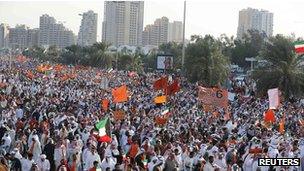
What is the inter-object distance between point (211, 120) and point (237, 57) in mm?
64838

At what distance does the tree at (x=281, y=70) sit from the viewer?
36.5m

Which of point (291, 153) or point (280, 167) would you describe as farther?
point (291, 153)

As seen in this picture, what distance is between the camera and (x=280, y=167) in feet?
41.2

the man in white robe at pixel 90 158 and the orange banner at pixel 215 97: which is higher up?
the orange banner at pixel 215 97

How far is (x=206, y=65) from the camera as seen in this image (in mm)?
47062

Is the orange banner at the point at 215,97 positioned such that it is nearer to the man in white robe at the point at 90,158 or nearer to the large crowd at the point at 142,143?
the large crowd at the point at 142,143

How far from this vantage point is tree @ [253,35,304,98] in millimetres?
36500

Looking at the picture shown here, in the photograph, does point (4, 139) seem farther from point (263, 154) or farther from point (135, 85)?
point (135, 85)

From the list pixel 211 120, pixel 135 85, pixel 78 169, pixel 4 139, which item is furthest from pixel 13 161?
pixel 135 85

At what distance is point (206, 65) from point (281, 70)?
1102 centimetres

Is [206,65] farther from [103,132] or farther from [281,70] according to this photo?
[103,132]

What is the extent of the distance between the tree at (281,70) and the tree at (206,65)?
9268 millimetres

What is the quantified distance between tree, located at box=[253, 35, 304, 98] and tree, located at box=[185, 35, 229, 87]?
30.4 feet

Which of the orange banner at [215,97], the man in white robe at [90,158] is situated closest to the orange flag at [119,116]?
the orange banner at [215,97]
